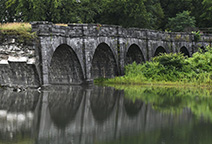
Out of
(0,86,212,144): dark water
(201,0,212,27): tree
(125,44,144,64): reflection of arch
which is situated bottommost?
(0,86,212,144): dark water

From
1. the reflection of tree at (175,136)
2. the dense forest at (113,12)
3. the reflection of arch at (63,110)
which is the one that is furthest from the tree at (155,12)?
the reflection of tree at (175,136)

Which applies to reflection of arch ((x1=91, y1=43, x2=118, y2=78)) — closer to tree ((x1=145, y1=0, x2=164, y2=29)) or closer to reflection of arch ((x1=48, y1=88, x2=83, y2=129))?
reflection of arch ((x1=48, y1=88, x2=83, y2=129))

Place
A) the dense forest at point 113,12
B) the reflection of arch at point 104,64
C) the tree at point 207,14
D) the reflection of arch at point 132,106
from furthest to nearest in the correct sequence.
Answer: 1. the tree at point 207,14
2. the dense forest at point 113,12
3. the reflection of arch at point 104,64
4. the reflection of arch at point 132,106

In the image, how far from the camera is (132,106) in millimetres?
15750

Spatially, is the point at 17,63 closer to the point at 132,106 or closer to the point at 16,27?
the point at 16,27

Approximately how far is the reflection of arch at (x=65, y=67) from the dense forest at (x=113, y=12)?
10655mm

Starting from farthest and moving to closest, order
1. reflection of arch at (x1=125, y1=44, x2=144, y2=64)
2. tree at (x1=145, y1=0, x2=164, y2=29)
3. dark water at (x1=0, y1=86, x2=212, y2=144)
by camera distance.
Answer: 1. tree at (x1=145, y1=0, x2=164, y2=29)
2. reflection of arch at (x1=125, y1=44, x2=144, y2=64)
3. dark water at (x1=0, y1=86, x2=212, y2=144)

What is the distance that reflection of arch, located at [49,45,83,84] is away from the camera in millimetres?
27188

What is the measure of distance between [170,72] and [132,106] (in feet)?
47.4

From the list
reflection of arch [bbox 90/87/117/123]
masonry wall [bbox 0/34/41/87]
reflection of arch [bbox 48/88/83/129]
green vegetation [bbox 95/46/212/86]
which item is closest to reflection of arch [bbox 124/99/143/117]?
reflection of arch [bbox 90/87/117/123]

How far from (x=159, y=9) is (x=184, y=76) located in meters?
25.7

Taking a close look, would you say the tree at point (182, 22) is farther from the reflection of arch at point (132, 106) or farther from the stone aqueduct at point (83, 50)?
the reflection of arch at point (132, 106)

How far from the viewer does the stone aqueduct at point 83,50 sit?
78.3 ft

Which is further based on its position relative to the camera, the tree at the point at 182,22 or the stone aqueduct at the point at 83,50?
the tree at the point at 182,22
